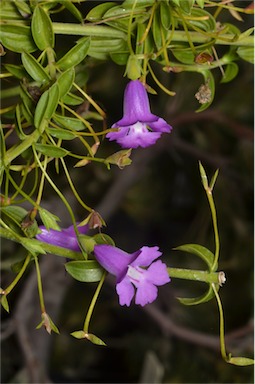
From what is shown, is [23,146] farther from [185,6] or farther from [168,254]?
[168,254]

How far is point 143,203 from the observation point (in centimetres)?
112

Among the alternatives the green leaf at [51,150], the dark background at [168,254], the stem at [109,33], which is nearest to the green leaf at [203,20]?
the stem at [109,33]

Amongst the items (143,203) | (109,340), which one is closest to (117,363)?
(109,340)

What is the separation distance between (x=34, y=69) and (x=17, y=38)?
25 millimetres

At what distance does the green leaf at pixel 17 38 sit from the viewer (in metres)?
0.34

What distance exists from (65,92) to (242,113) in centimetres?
75

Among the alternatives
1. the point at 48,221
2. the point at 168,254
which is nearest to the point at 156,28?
the point at 48,221

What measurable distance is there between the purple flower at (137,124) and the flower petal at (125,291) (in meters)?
0.07

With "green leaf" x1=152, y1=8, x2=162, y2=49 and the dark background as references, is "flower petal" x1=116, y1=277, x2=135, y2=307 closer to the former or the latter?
"green leaf" x1=152, y1=8, x2=162, y2=49

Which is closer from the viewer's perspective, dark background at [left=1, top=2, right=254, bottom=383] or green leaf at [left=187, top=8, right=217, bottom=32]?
green leaf at [left=187, top=8, right=217, bottom=32]

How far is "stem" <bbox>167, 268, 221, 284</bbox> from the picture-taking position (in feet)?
1.03

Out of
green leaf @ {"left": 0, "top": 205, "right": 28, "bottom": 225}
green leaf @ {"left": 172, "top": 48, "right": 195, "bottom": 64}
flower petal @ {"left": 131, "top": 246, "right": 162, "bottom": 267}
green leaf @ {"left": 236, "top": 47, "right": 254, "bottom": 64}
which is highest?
green leaf @ {"left": 172, "top": 48, "right": 195, "bottom": 64}

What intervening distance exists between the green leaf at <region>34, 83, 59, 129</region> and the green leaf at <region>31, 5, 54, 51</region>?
0.03 m

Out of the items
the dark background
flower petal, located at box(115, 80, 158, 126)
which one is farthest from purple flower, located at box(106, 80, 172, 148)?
the dark background
